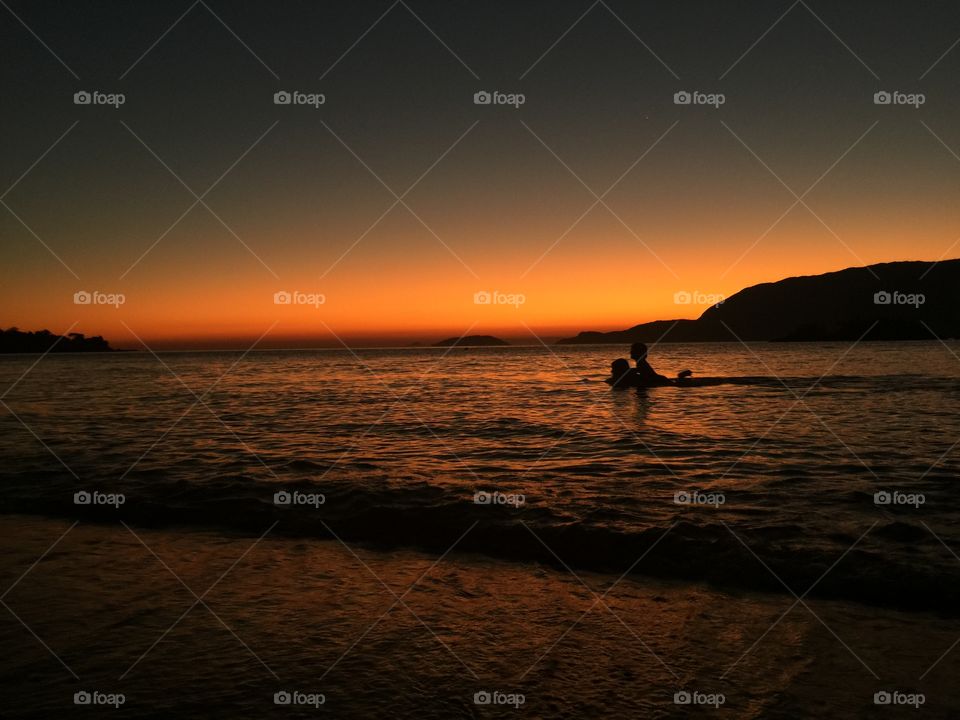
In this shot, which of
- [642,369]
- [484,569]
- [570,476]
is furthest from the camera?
[642,369]

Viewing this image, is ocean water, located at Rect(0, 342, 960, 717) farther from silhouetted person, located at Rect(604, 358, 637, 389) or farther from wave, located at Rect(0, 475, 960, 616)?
silhouetted person, located at Rect(604, 358, 637, 389)

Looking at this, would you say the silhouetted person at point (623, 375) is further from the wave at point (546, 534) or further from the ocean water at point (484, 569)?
the wave at point (546, 534)

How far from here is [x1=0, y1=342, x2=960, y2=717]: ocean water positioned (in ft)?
15.7

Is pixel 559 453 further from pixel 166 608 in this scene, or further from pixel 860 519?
pixel 166 608

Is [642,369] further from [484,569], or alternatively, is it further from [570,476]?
[484,569]

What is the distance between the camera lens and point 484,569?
7.60 meters

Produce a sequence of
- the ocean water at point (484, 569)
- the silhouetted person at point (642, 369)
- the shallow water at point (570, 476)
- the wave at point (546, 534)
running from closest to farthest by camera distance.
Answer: the ocean water at point (484, 569) → the wave at point (546, 534) → the shallow water at point (570, 476) → the silhouetted person at point (642, 369)

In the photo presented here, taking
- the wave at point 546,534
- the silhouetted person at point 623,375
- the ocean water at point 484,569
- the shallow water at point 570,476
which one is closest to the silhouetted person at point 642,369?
the silhouetted person at point 623,375

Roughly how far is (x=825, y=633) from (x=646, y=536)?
3114 mm

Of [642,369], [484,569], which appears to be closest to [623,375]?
[642,369]

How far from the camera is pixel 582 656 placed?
5.20 m

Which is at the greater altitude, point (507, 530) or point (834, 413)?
point (834, 413)

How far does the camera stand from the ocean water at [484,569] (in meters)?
4.80

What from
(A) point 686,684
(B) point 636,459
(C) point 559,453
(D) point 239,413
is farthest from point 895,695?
(D) point 239,413
